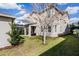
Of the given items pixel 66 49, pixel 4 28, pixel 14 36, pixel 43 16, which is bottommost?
pixel 66 49

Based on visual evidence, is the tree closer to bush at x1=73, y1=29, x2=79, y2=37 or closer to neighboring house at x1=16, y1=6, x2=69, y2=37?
neighboring house at x1=16, y1=6, x2=69, y2=37

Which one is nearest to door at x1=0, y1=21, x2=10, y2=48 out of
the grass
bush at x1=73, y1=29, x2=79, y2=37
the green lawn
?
the grass

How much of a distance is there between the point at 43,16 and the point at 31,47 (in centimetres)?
55

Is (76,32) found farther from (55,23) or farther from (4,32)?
(4,32)

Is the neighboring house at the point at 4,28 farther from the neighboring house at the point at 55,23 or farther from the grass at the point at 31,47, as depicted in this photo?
the neighboring house at the point at 55,23

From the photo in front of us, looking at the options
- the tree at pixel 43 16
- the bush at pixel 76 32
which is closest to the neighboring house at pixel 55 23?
the tree at pixel 43 16

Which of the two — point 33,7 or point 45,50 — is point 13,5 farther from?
point 45,50

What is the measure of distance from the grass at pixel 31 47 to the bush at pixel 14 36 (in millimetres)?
83

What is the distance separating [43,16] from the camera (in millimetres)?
4137

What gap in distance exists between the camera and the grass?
4.13m

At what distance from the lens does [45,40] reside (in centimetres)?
421

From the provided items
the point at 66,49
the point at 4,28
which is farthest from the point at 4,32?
the point at 66,49

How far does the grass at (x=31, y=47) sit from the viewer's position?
413 centimetres

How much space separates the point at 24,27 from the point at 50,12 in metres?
0.50
